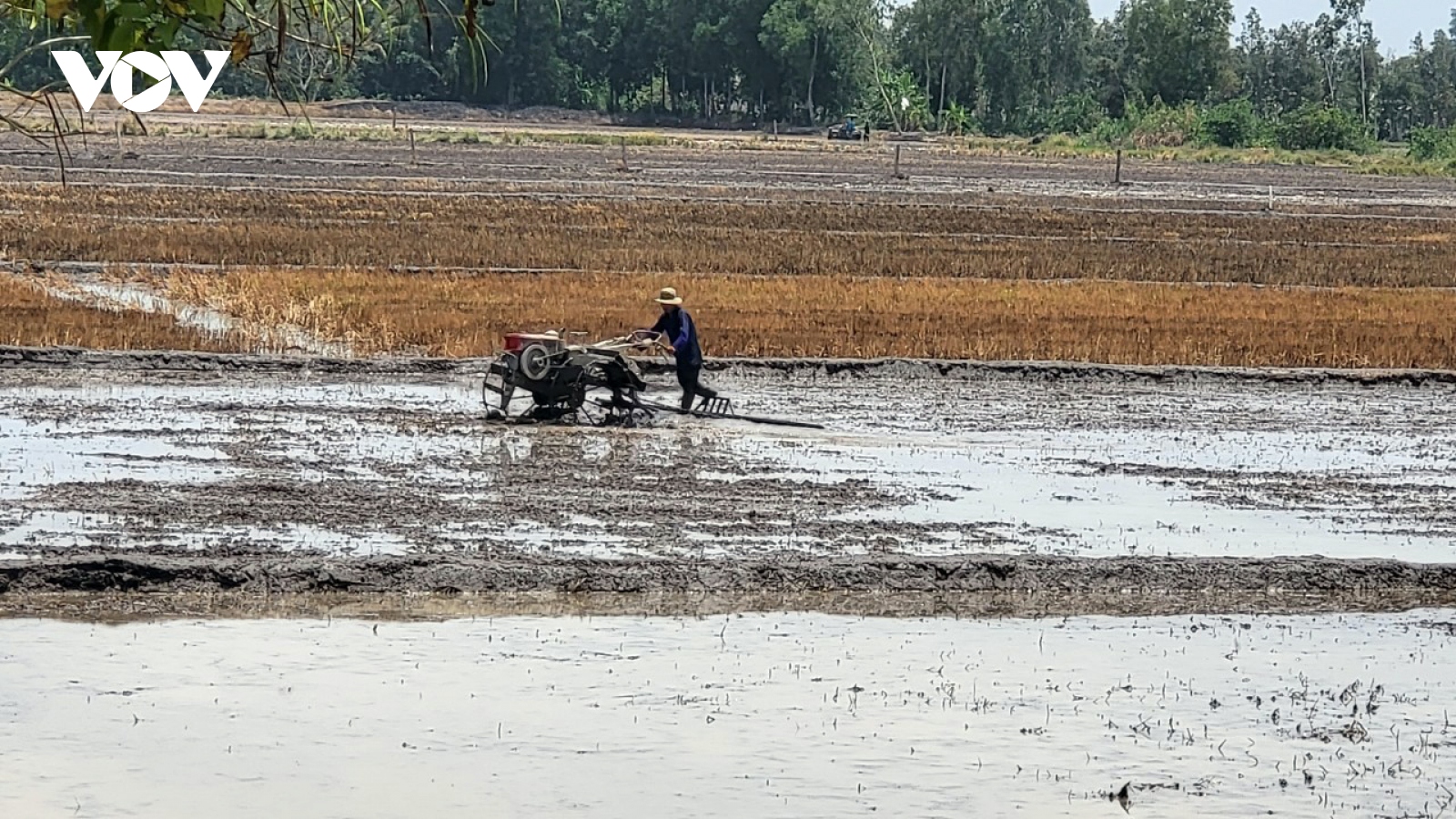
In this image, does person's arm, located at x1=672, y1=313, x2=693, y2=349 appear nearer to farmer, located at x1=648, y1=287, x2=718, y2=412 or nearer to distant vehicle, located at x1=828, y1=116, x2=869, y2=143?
farmer, located at x1=648, y1=287, x2=718, y2=412

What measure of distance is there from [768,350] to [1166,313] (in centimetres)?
573

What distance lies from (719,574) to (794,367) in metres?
7.92

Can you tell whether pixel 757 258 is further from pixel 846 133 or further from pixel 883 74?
pixel 883 74

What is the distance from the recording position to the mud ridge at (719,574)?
9172 millimetres

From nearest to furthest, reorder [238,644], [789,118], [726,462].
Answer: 1. [238,644]
2. [726,462]
3. [789,118]

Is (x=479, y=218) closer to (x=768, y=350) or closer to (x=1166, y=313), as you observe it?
(x=1166, y=313)

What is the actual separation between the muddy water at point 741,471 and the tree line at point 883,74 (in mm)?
76922

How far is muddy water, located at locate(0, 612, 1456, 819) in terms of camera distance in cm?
671

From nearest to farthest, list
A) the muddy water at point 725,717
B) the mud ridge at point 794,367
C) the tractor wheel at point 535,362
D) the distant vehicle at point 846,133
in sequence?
the muddy water at point 725,717, the tractor wheel at point 535,362, the mud ridge at point 794,367, the distant vehicle at point 846,133

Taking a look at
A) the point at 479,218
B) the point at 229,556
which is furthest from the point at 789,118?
the point at 229,556

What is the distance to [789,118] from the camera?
10812 cm

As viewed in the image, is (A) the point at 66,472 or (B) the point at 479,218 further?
(B) the point at 479,218

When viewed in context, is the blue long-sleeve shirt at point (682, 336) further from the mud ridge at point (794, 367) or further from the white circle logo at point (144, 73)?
the white circle logo at point (144, 73)

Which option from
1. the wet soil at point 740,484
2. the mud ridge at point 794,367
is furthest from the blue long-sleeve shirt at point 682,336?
the mud ridge at point 794,367
